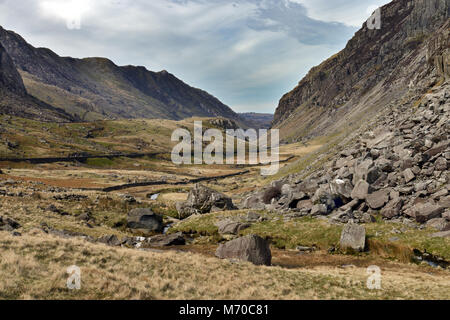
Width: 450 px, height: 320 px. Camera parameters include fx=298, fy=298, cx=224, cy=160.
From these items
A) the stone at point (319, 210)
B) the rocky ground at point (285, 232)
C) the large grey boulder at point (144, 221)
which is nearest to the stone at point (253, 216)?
the rocky ground at point (285, 232)

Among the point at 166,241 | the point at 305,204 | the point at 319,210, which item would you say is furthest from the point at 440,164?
the point at 166,241

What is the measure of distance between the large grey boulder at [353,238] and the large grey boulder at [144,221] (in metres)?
28.5

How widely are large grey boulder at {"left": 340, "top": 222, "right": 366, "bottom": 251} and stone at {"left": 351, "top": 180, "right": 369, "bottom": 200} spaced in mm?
7309

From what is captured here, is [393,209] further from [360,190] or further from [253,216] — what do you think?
[253,216]

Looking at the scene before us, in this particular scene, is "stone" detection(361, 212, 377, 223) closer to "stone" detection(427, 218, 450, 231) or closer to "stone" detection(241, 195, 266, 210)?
"stone" detection(427, 218, 450, 231)

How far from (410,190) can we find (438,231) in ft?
22.1

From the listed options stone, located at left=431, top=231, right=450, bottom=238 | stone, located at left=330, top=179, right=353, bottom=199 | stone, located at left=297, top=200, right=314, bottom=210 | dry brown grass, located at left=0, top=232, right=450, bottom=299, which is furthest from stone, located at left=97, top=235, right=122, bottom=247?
stone, located at left=431, top=231, right=450, bottom=238

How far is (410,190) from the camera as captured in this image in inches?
1404

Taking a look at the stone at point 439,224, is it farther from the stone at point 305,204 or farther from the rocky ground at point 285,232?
the stone at point 305,204

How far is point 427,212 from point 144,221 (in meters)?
38.6

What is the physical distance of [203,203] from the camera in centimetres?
5972

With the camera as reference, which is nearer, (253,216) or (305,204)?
(305,204)

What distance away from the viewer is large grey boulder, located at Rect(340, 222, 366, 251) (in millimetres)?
31344
